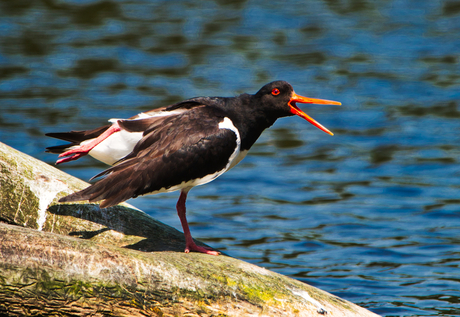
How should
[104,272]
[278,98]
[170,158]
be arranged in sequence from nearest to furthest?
[104,272] < [170,158] < [278,98]

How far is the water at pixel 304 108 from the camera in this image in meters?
8.55

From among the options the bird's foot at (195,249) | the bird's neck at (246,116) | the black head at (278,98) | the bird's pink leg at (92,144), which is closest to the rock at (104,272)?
the bird's foot at (195,249)

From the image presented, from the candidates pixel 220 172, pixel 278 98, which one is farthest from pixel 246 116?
pixel 220 172

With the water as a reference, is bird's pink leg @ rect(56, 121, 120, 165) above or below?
above

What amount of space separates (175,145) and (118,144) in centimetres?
60

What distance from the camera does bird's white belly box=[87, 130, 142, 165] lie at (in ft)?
19.3

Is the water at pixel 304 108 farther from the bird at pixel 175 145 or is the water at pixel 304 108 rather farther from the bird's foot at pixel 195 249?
the bird at pixel 175 145

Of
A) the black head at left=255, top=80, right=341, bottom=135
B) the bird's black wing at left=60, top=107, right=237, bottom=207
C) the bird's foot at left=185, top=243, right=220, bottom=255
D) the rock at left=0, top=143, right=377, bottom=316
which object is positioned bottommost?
the bird's foot at left=185, top=243, right=220, bottom=255

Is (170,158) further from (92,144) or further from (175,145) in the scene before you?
(92,144)

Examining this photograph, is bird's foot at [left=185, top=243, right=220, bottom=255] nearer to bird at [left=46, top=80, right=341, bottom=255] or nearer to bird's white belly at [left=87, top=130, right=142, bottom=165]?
bird at [left=46, top=80, right=341, bottom=255]

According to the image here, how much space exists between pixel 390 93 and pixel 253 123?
843cm

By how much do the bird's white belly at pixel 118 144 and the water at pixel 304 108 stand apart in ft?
10.1

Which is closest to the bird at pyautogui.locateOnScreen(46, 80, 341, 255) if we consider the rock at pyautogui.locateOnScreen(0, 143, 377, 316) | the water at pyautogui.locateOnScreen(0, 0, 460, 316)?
the rock at pyautogui.locateOnScreen(0, 143, 377, 316)

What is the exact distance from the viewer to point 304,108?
14055 mm
